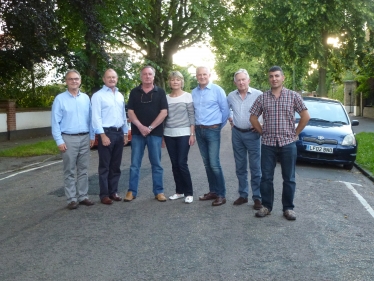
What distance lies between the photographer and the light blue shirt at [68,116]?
6988 mm

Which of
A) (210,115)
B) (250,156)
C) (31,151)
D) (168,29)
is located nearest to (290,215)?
(250,156)

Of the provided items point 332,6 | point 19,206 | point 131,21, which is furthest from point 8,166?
point 332,6

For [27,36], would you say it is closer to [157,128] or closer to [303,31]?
[157,128]

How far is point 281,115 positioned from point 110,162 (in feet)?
8.87

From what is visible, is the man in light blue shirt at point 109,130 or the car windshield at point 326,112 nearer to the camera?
the man in light blue shirt at point 109,130

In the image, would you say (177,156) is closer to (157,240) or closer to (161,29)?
(157,240)

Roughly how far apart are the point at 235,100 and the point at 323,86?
72.3 feet

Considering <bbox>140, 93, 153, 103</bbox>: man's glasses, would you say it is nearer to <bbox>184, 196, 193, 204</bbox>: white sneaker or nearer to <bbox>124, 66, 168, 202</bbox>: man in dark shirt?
<bbox>124, 66, 168, 202</bbox>: man in dark shirt

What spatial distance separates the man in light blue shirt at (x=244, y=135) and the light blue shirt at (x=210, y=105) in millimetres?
152

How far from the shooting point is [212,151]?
7.25 m

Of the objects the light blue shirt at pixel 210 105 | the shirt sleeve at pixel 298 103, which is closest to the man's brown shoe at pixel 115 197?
the light blue shirt at pixel 210 105

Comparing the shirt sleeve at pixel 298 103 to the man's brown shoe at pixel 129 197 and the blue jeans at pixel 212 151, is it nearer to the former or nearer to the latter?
the blue jeans at pixel 212 151

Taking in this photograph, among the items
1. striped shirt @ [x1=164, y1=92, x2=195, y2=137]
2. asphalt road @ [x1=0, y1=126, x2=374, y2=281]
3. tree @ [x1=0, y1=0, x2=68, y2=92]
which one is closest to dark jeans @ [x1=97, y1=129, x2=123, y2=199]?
asphalt road @ [x1=0, y1=126, x2=374, y2=281]

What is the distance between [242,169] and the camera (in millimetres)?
7219
